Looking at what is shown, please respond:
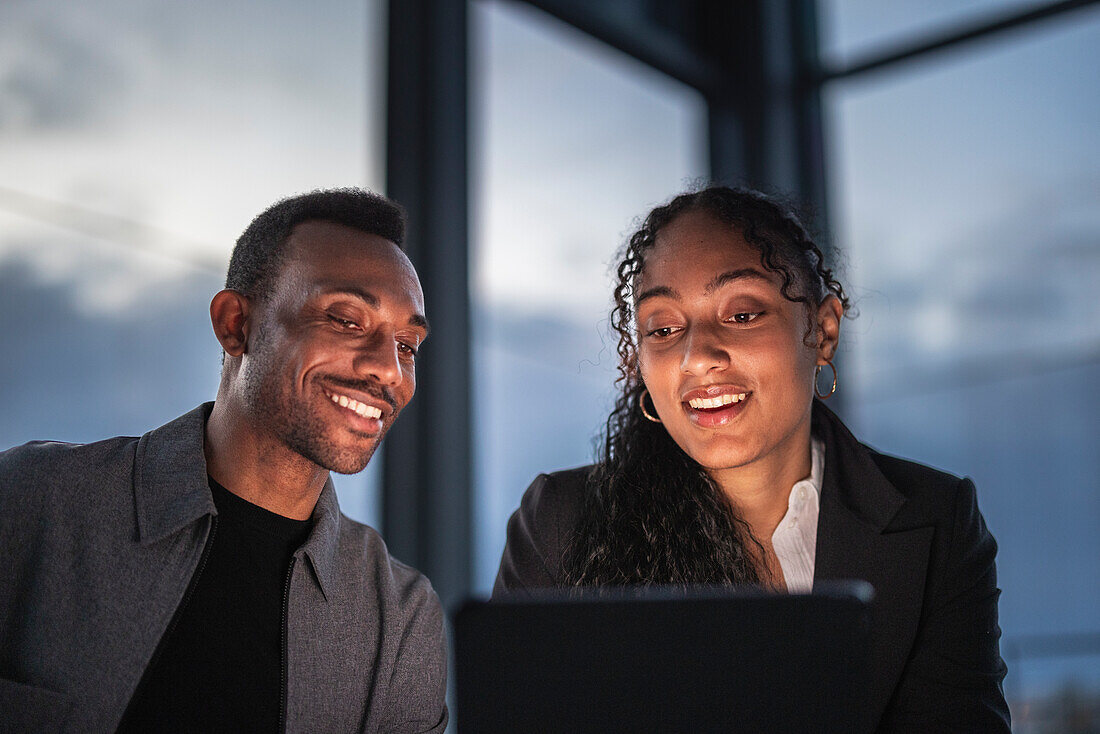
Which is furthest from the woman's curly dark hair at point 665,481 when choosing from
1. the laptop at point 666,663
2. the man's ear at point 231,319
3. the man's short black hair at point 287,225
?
the laptop at point 666,663

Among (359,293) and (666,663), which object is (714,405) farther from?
(666,663)

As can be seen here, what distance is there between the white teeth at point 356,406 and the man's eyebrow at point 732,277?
21.3 inches

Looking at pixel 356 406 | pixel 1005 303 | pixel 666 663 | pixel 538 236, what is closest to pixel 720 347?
pixel 356 406

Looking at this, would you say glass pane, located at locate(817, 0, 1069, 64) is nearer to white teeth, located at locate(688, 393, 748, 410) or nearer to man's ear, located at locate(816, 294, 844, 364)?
man's ear, located at locate(816, 294, 844, 364)

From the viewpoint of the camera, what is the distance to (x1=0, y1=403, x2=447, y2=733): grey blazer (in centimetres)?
129

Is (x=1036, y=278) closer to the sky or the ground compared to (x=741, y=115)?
closer to the ground

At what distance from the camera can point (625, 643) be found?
715 millimetres

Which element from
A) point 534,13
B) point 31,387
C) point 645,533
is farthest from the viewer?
point 534,13

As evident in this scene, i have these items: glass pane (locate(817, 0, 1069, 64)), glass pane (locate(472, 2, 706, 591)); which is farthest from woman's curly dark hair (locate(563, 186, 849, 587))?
glass pane (locate(817, 0, 1069, 64))

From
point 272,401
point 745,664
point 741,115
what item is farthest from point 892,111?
point 745,664

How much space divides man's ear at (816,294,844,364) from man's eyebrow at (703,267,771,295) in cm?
18

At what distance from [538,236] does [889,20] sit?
5.95ft

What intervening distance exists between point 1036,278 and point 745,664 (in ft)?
11.2

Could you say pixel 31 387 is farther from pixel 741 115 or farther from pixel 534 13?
pixel 741 115
